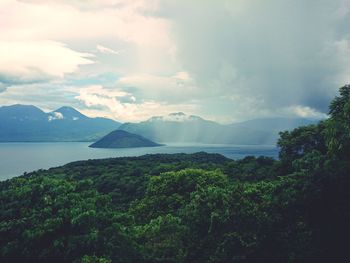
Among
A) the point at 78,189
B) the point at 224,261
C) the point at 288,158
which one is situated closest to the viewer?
the point at 224,261

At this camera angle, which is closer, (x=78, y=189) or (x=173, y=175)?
(x=78, y=189)

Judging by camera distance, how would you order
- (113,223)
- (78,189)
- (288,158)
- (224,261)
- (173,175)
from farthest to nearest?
1. (288,158)
2. (173,175)
3. (78,189)
4. (113,223)
5. (224,261)

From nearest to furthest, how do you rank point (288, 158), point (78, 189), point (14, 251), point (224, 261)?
point (14, 251) < point (224, 261) < point (78, 189) < point (288, 158)

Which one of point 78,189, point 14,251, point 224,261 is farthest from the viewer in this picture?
point 78,189

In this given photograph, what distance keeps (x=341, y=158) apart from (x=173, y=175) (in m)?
22.1

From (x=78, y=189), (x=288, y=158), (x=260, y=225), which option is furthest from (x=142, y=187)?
(x=260, y=225)

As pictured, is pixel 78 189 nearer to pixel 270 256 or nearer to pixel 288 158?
pixel 270 256

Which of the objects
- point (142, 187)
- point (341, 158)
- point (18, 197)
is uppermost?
point (341, 158)

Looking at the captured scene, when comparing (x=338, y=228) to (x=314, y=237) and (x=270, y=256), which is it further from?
(x=270, y=256)

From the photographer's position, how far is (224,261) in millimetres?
22922

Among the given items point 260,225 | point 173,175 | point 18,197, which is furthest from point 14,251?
point 173,175

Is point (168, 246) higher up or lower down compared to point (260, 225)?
lower down

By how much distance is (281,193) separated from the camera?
80.1 feet

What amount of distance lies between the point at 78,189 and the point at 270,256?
1441 centimetres
